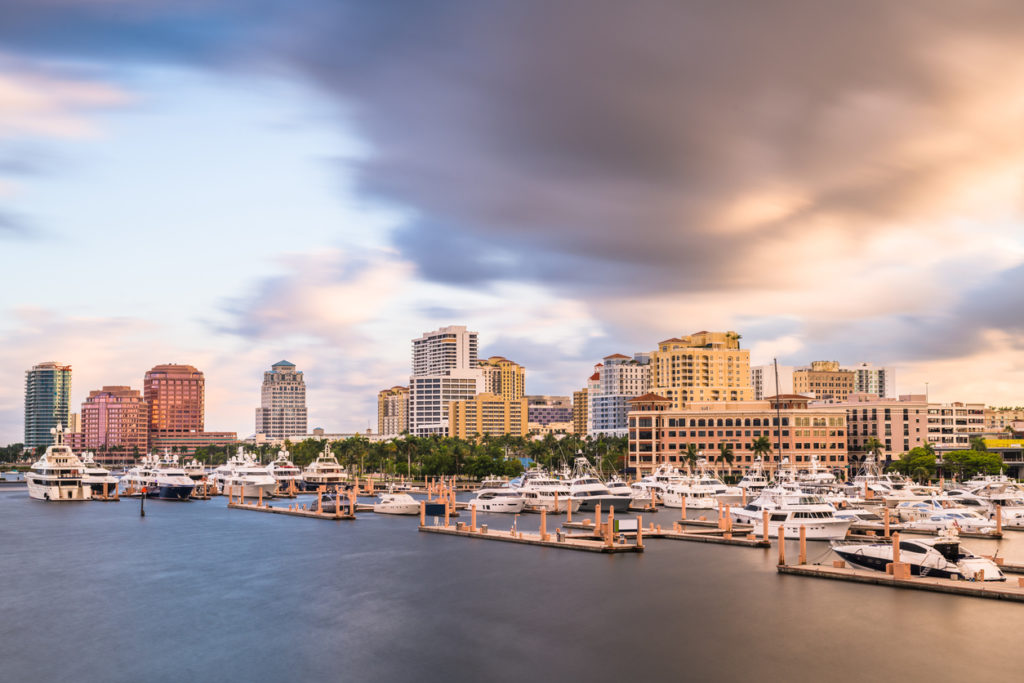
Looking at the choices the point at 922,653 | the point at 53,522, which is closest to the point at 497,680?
the point at 922,653

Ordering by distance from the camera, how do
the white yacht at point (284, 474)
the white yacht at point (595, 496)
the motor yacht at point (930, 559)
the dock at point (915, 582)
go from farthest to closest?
the white yacht at point (284, 474), the white yacht at point (595, 496), the motor yacht at point (930, 559), the dock at point (915, 582)

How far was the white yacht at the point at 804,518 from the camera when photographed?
294 ft

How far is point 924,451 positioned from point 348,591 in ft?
530

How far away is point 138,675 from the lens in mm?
48219

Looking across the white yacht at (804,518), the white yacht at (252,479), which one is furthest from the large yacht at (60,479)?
the white yacht at (804,518)

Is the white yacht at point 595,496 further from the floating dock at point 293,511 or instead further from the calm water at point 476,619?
the floating dock at point 293,511

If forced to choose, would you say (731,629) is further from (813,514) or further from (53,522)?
(53,522)

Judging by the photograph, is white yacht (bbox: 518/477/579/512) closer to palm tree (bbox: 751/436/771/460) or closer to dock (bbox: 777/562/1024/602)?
dock (bbox: 777/562/1024/602)

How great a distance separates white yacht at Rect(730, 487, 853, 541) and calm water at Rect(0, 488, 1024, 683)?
5.90 metres

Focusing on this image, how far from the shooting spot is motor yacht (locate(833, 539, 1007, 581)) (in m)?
61.3

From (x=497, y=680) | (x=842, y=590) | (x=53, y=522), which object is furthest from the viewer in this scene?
(x=53, y=522)

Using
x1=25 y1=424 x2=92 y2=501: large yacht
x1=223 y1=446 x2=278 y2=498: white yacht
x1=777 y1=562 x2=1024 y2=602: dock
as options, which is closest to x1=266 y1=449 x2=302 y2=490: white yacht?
x1=223 y1=446 x2=278 y2=498: white yacht

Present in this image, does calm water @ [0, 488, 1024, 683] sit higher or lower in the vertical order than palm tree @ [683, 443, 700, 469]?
lower

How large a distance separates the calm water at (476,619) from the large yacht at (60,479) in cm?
7341
